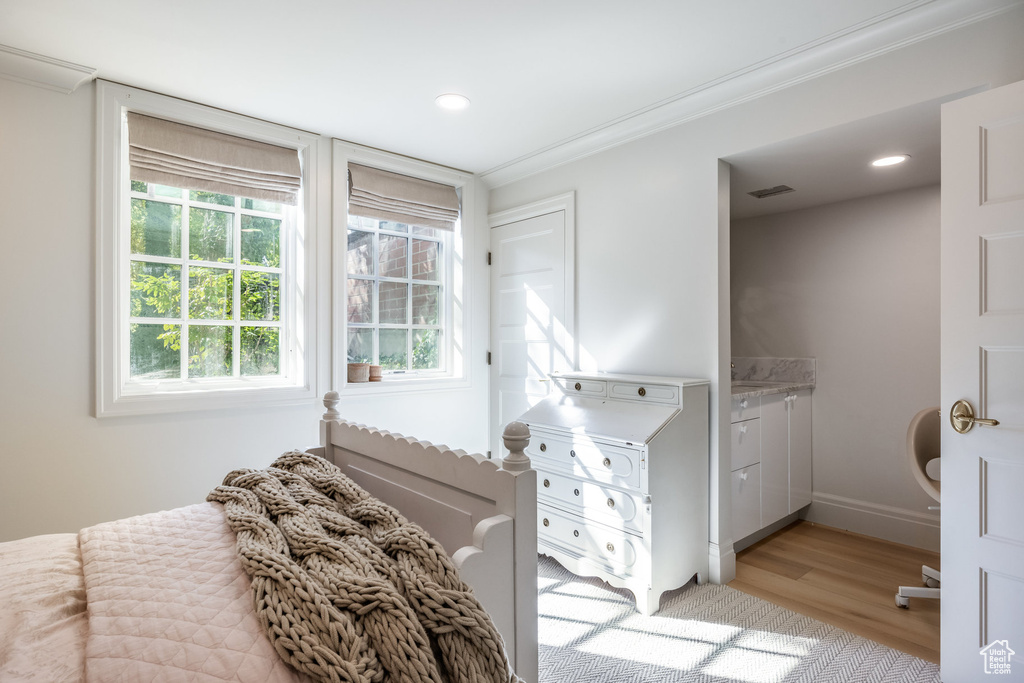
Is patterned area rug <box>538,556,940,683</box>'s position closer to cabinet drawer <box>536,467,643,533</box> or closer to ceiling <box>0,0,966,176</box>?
cabinet drawer <box>536,467,643,533</box>

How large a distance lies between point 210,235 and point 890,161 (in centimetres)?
357

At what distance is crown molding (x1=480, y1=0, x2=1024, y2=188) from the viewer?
1885 mm

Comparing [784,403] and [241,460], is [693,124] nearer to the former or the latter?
[784,403]

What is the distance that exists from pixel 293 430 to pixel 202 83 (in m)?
1.84

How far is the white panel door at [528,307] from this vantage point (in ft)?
11.1

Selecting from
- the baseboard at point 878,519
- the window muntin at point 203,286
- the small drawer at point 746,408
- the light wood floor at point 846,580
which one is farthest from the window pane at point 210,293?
the baseboard at point 878,519

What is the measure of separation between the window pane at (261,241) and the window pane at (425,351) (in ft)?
3.43

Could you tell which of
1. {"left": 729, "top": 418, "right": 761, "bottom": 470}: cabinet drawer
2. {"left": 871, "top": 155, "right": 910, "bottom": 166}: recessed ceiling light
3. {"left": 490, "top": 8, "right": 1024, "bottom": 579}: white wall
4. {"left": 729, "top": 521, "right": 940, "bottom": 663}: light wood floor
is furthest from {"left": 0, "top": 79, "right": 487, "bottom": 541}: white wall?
{"left": 871, "top": 155, "right": 910, "bottom": 166}: recessed ceiling light

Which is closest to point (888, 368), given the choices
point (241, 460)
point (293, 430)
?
point (293, 430)

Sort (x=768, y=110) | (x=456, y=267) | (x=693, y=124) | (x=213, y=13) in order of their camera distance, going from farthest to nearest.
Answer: (x=456, y=267) → (x=693, y=124) → (x=768, y=110) → (x=213, y=13)

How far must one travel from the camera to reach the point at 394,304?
142 inches

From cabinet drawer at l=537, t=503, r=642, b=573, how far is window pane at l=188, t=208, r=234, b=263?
2.25 metres

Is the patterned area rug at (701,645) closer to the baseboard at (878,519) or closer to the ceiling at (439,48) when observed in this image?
the baseboard at (878,519)

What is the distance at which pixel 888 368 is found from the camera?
315 cm
